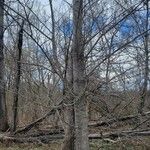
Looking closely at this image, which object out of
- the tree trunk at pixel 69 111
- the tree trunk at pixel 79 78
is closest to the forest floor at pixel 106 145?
the tree trunk at pixel 69 111

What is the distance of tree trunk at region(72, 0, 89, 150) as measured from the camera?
4121 millimetres

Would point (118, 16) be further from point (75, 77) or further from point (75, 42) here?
point (75, 77)

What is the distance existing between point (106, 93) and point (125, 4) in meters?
1.75

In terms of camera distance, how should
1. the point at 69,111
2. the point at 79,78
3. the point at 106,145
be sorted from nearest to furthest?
the point at 79,78 → the point at 69,111 → the point at 106,145

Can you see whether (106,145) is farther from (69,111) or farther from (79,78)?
(79,78)

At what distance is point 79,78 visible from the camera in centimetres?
418

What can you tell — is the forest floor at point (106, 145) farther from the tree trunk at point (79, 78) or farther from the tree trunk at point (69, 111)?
the tree trunk at point (79, 78)

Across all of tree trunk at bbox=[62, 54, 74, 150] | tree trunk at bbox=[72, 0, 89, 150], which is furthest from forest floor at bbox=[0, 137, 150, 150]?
tree trunk at bbox=[72, 0, 89, 150]

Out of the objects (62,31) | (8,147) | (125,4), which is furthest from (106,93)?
(8,147)

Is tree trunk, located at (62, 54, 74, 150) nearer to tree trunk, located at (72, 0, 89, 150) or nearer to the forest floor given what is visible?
tree trunk, located at (72, 0, 89, 150)

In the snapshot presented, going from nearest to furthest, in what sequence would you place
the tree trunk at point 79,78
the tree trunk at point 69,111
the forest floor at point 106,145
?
the tree trunk at point 79,78 < the tree trunk at point 69,111 < the forest floor at point 106,145

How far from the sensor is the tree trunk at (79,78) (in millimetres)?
4121

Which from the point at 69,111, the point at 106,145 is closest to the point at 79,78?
the point at 69,111

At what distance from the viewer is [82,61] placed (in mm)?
4207
